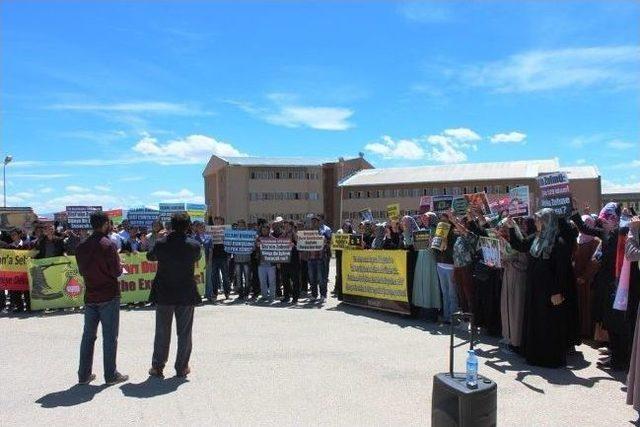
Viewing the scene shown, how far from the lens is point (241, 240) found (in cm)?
1438

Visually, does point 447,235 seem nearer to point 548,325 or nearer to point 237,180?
point 548,325

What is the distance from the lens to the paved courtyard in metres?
5.48

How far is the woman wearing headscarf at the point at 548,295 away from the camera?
7.30m

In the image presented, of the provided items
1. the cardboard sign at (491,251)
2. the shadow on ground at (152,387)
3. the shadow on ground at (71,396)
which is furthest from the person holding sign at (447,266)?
the shadow on ground at (71,396)

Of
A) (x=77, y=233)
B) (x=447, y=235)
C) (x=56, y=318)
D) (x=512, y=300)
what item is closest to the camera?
(x=512, y=300)

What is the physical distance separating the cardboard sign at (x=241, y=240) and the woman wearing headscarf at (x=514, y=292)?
24.4 feet

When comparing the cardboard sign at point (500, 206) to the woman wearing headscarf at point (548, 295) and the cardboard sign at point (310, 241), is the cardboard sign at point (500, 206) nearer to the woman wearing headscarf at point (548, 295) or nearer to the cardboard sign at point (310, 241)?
the woman wearing headscarf at point (548, 295)

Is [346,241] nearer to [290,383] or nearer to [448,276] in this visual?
[448,276]

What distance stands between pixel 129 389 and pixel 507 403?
159 inches

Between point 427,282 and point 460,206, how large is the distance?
5.52ft

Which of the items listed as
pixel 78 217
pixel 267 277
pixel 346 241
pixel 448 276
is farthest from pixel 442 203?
pixel 78 217

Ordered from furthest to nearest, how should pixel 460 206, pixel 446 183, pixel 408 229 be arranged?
pixel 446 183
pixel 408 229
pixel 460 206

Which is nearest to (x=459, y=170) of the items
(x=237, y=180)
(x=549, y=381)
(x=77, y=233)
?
(x=237, y=180)

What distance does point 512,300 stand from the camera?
806 centimetres
